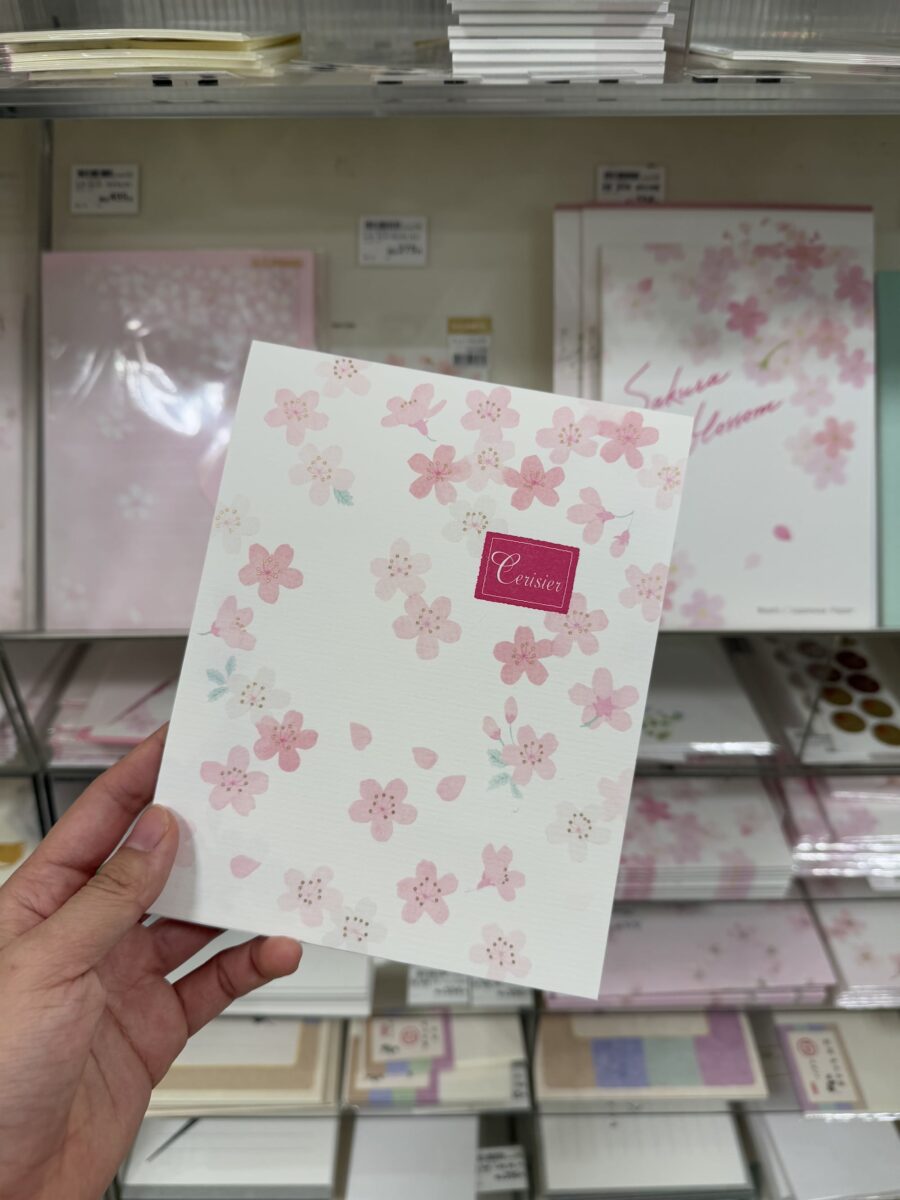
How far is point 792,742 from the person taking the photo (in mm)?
1135

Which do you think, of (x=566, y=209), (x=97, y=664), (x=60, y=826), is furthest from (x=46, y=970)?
(x=566, y=209)

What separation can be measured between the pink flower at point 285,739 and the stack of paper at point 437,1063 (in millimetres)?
750

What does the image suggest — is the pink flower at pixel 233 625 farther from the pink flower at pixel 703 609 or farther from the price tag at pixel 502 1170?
the price tag at pixel 502 1170

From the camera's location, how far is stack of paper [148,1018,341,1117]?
1.24m

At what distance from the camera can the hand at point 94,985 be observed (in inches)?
27.2

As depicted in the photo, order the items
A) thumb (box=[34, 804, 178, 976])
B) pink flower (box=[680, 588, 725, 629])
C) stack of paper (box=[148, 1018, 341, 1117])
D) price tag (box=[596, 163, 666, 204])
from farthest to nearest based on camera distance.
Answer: stack of paper (box=[148, 1018, 341, 1117]) → price tag (box=[596, 163, 666, 204]) → pink flower (box=[680, 588, 725, 629]) → thumb (box=[34, 804, 178, 976])

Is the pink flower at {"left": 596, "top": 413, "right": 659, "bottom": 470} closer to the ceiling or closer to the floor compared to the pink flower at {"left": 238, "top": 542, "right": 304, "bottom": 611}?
closer to the ceiling

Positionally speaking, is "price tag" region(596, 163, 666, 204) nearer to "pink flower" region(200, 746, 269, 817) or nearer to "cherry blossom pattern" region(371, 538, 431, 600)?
"cherry blossom pattern" region(371, 538, 431, 600)

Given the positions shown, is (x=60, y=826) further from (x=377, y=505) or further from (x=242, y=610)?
(x=377, y=505)

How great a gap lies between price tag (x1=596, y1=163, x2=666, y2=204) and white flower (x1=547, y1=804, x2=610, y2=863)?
2.69 ft

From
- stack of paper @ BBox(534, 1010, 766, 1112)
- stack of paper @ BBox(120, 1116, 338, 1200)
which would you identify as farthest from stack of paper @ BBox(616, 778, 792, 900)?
stack of paper @ BBox(120, 1116, 338, 1200)

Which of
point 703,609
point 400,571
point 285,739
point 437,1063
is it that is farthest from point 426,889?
point 437,1063

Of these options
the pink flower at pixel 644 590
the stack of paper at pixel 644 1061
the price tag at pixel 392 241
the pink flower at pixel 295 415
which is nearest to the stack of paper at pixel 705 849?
the stack of paper at pixel 644 1061

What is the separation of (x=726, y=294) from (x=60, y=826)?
3.19ft
